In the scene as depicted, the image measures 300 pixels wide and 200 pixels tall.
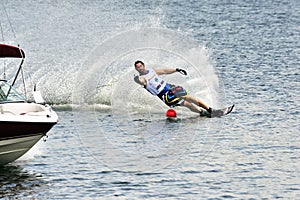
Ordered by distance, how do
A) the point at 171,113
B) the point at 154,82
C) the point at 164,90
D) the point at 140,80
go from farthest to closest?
the point at 171,113 → the point at 164,90 → the point at 154,82 → the point at 140,80

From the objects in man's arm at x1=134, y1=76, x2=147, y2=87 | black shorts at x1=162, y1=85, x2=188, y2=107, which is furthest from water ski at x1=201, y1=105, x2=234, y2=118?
man's arm at x1=134, y1=76, x2=147, y2=87

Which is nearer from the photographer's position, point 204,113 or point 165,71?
point 165,71

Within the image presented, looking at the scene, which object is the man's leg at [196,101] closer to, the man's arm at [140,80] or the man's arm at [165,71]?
the man's arm at [165,71]

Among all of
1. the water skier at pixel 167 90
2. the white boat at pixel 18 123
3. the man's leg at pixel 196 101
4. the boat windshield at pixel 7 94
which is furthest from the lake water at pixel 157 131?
the boat windshield at pixel 7 94

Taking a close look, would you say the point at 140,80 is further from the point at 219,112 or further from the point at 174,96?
the point at 219,112

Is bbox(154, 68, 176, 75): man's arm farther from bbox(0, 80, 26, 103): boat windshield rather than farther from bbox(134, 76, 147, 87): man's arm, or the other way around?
bbox(0, 80, 26, 103): boat windshield

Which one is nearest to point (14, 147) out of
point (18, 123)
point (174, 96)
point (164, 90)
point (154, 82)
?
point (18, 123)

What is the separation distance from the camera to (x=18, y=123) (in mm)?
19016

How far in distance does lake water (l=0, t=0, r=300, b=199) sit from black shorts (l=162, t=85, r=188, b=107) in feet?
0.96

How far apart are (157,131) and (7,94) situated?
200 inches

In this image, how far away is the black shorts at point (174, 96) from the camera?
25.1 meters

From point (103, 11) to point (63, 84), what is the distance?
113ft

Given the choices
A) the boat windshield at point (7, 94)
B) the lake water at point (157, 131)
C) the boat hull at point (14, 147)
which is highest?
the lake water at point (157, 131)

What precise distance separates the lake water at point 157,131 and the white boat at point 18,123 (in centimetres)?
58
